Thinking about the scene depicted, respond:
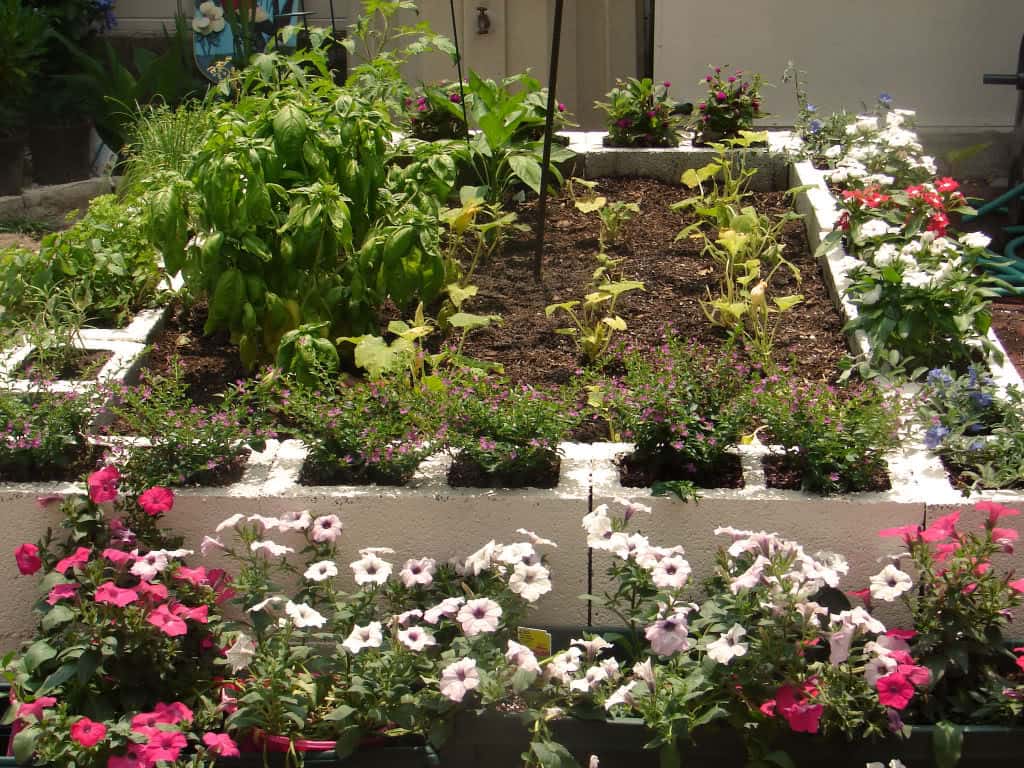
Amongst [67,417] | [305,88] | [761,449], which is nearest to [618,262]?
[305,88]

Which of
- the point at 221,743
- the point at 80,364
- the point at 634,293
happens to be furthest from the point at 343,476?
the point at 634,293

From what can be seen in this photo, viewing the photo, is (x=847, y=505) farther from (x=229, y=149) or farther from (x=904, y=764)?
(x=229, y=149)

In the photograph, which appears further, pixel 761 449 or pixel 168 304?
pixel 168 304

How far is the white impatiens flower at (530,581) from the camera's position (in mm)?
2645

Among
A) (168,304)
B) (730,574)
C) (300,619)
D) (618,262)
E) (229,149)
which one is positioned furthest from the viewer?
(618,262)

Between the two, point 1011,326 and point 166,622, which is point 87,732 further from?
point 1011,326

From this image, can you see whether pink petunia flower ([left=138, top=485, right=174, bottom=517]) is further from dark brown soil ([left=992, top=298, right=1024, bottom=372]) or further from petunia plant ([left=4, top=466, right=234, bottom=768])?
dark brown soil ([left=992, top=298, right=1024, bottom=372])

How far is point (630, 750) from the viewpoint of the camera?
260 cm

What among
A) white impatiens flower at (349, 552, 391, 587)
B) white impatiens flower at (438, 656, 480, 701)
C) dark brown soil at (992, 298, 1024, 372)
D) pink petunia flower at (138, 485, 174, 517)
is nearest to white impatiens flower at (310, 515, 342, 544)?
white impatiens flower at (349, 552, 391, 587)

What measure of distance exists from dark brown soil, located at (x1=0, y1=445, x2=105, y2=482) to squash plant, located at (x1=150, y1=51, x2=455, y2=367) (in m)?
0.62

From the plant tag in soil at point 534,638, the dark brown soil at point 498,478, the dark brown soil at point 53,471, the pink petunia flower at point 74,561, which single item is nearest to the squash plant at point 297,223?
the dark brown soil at point 53,471

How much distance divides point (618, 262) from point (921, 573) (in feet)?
6.81

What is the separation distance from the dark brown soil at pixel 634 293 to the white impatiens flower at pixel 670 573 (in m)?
1.07

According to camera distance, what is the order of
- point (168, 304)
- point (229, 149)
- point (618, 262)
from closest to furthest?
1. point (229, 149)
2. point (168, 304)
3. point (618, 262)
